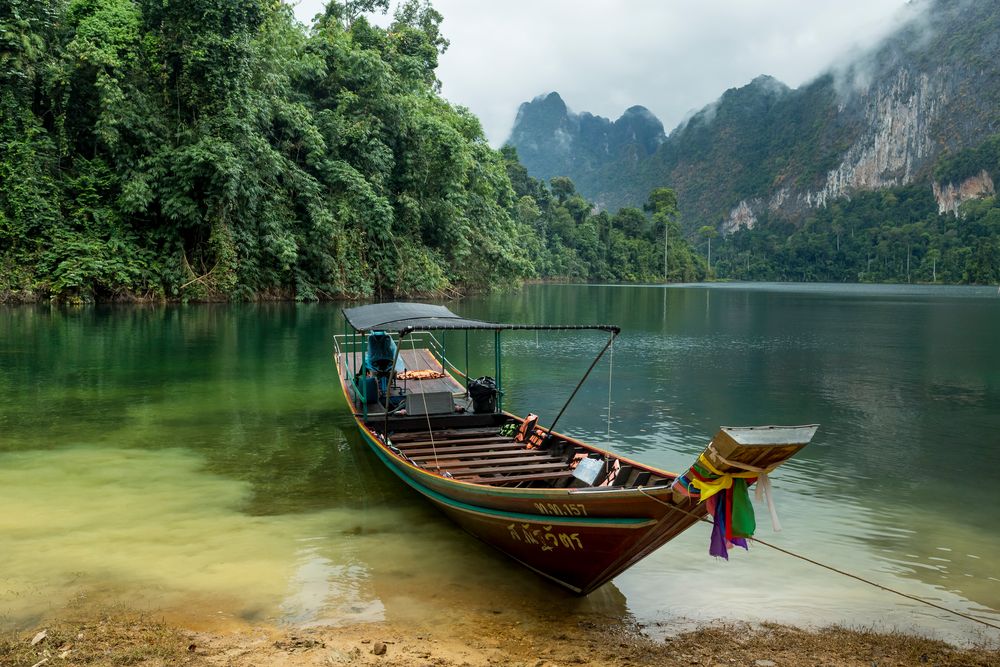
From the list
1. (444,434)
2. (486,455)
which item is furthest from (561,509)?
(444,434)

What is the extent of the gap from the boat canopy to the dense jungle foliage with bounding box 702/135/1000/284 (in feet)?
313

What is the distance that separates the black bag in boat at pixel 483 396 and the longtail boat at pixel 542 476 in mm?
13

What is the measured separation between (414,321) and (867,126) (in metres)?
→ 172

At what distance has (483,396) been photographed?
9148mm

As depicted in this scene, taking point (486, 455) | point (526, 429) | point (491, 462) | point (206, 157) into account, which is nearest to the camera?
point (491, 462)

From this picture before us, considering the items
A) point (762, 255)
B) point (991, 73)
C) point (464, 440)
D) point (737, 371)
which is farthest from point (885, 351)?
point (991, 73)

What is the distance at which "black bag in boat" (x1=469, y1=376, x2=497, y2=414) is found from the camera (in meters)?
9.10

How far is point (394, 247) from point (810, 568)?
101 ft

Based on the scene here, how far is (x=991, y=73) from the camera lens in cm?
13025

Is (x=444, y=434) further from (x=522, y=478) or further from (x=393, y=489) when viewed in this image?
(x=522, y=478)

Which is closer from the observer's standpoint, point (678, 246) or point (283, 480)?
point (283, 480)

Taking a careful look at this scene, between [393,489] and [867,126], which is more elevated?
[867,126]

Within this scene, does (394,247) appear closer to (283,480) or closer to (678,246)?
(283,480)

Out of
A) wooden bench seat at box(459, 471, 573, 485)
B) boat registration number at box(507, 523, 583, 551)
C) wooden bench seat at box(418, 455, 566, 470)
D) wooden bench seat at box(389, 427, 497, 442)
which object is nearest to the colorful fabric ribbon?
boat registration number at box(507, 523, 583, 551)
